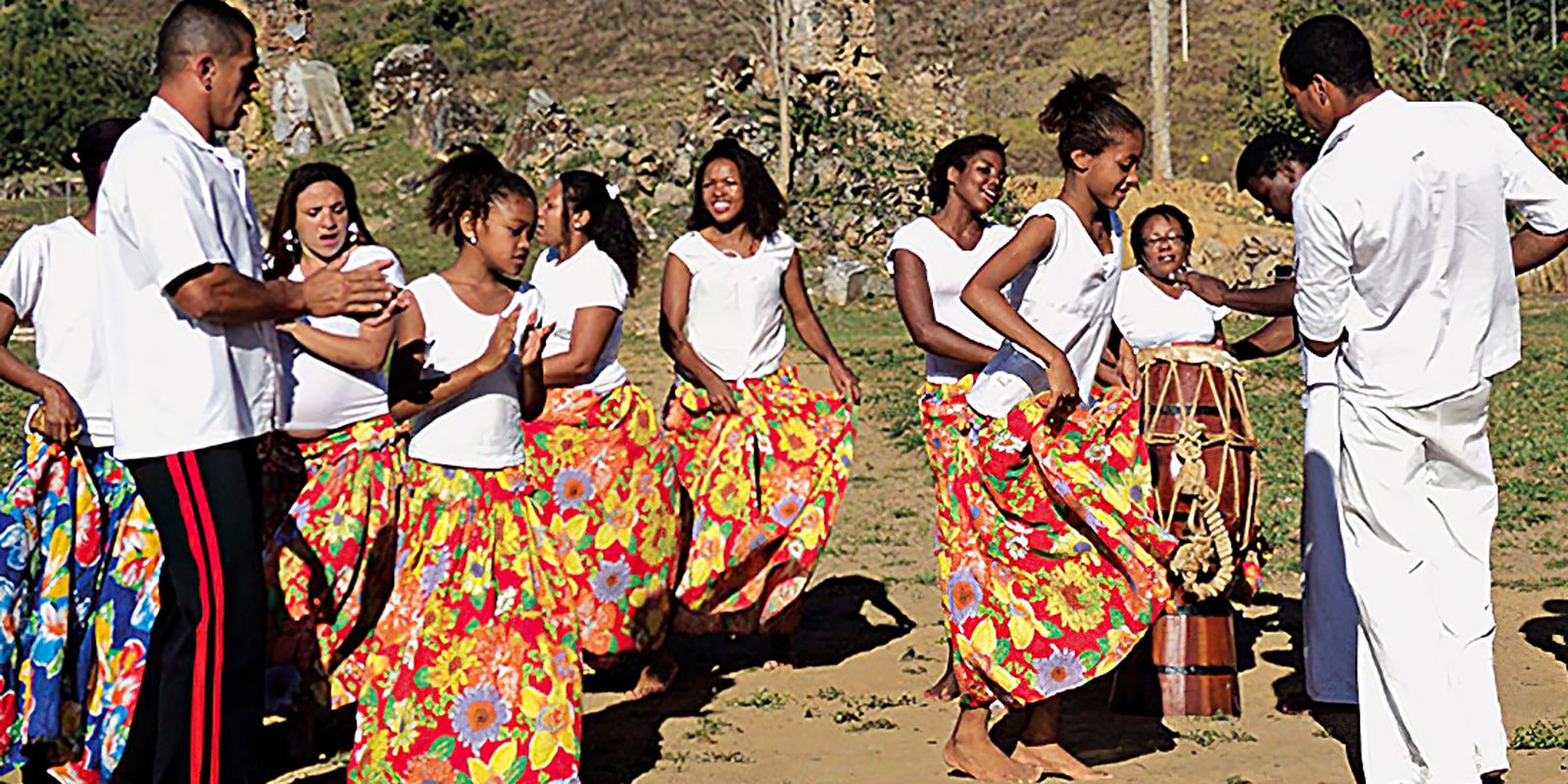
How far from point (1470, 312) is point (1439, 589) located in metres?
0.74

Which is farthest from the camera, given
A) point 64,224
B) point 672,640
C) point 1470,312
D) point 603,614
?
point 672,640

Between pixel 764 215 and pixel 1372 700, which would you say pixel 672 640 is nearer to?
pixel 764 215

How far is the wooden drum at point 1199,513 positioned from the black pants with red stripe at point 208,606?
292 cm

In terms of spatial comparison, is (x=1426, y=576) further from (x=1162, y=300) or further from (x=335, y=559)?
(x=335, y=559)

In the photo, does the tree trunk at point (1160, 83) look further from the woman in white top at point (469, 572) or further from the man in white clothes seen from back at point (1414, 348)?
the woman in white top at point (469, 572)

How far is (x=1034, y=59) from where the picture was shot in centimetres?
4388

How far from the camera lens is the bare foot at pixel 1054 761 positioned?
5.64 m

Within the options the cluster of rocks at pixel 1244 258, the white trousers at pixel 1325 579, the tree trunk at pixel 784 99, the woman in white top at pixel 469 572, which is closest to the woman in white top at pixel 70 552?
the woman in white top at pixel 469 572

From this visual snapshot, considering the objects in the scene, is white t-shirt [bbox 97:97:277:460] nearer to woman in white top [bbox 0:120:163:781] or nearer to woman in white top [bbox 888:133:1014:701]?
woman in white top [bbox 0:120:163:781]

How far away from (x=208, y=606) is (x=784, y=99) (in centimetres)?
1933

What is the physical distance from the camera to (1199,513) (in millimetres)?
6191

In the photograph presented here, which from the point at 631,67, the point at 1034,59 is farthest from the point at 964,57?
the point at 631,67

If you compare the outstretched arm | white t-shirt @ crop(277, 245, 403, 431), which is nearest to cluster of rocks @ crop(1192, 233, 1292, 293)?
the outstretched arm

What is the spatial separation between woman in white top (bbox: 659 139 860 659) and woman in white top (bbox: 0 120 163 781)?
235cm
